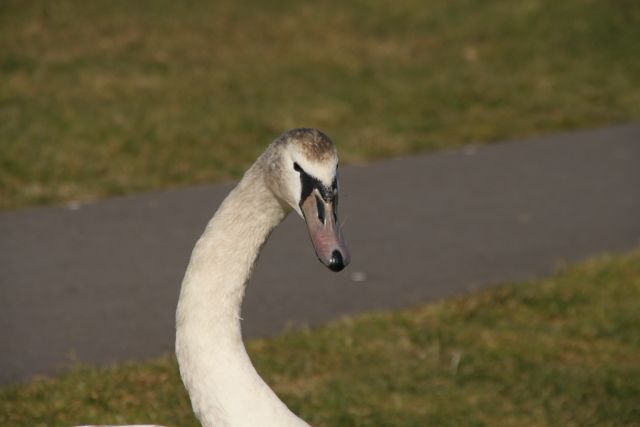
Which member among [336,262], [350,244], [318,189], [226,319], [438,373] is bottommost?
[336,262]

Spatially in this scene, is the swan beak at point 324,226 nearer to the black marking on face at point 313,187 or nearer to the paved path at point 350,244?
the black marking on face at point 313,187

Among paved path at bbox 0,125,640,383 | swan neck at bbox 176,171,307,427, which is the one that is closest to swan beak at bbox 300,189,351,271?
swan neck at bbox 176,171,307,427

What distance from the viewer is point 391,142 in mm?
9125

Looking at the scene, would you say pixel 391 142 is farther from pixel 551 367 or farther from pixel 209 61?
pixel 551 367

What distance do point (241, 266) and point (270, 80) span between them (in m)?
7.26

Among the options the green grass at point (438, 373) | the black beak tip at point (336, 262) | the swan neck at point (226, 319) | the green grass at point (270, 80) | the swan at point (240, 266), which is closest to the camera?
the black beak tip at point (336, 262)

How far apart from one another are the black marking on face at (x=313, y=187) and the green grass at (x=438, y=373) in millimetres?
1813

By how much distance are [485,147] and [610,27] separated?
14.1 ft

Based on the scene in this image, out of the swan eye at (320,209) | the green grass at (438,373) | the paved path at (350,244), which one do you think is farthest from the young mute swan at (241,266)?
the paved path at (350,244)

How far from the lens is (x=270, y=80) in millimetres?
10625

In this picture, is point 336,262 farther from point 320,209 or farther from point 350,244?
point 350,244

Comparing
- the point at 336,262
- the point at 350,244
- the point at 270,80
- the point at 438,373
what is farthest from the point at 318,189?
the point at 270,80

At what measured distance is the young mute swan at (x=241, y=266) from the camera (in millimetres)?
3168

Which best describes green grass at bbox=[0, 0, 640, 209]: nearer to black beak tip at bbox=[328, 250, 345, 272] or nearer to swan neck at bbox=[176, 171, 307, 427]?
swan neck at bbox=[176, 171, 307, 427]
